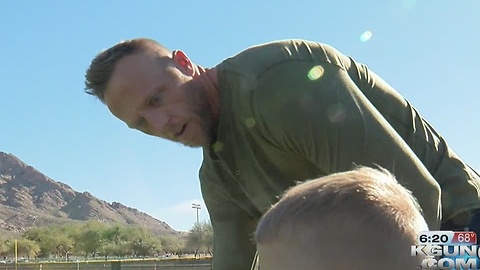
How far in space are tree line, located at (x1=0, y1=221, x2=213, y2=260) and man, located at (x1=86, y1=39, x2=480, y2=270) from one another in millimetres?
74963

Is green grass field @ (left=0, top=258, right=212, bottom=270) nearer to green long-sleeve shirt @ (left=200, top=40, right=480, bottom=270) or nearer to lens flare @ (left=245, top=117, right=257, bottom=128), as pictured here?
green long-sleeve shirt @ (left=200, top=40, right=480, bottom=270)

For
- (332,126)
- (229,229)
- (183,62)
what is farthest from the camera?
(229,229)

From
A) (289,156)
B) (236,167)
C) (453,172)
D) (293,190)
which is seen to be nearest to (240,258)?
(236,167)

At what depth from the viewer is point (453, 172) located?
2773 millimetres

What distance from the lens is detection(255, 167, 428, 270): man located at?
1246mm

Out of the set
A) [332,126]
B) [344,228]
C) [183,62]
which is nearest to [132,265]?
[183,62]

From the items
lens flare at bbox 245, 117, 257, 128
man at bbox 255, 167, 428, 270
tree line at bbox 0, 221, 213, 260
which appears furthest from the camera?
tree line at bbox 0, 221, 213, 260

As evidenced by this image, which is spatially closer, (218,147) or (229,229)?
(218,147)

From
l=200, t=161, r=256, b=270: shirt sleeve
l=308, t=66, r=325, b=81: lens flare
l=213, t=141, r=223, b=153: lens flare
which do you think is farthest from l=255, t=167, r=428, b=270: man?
l=200, t=161, r=256, b=270: shirt sleeve

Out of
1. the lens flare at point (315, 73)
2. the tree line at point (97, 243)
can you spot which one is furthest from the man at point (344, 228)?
the tree line at point (97, 243)

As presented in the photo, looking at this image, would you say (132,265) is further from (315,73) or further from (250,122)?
(315,73)

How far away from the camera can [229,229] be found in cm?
345

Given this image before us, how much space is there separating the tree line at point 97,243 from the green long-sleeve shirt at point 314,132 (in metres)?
75.2

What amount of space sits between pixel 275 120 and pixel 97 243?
322 ft
